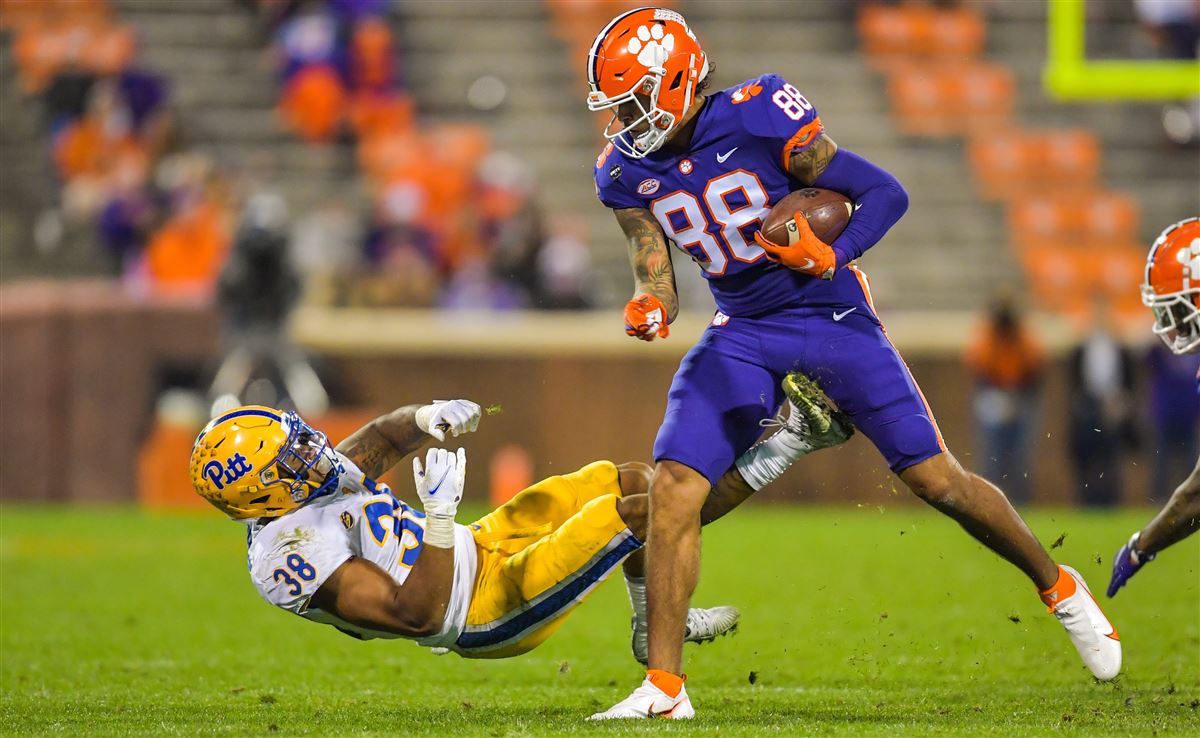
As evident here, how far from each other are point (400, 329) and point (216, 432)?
25.4ft

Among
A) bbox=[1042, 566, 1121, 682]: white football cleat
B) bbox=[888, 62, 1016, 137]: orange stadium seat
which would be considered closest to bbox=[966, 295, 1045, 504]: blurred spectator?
bbox=[888, 62, 1016, 137]: orange stadium seat

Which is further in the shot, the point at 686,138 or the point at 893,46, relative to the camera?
the point at 893,46

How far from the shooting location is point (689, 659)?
6031 mm

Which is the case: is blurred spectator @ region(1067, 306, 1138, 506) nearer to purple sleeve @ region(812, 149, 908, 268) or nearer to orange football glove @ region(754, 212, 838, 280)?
purple sleeve @ region(812, 149, 908, 268)

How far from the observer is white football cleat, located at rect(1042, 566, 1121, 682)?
15.8ft

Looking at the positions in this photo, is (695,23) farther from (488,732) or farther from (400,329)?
(488,732)

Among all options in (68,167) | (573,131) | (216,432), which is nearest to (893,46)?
(573,131)

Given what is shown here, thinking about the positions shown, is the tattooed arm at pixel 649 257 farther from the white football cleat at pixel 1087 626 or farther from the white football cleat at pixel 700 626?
the white football cleat at pixel 1087 626

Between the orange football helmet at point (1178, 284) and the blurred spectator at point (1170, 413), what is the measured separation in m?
7.11

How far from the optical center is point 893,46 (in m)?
15.5

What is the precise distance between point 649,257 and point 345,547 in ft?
3.93

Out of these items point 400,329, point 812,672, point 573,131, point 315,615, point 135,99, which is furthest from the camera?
point 573,131

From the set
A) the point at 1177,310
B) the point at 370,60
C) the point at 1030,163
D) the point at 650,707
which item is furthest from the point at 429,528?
the point at 1030,163

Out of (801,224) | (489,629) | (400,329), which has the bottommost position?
(400,329)
